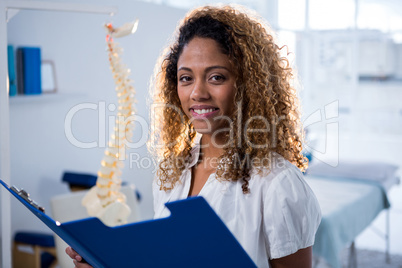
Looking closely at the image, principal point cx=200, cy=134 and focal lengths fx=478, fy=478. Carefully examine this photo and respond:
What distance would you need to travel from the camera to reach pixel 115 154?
1675 millimetres

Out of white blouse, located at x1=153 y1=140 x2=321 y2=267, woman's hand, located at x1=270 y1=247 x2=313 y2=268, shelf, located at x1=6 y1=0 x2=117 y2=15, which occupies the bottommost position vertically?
woman's hand, located at x1=270 y1=247 x2=313 y2=268

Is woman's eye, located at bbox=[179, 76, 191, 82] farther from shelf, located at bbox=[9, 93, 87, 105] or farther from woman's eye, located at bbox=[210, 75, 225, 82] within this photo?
shelf, located at bbox=[9, 93, 87, 105]

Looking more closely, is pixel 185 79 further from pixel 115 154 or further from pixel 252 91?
pixel 115 154

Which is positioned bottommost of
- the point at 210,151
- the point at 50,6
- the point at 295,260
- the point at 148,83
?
the point at 295,260

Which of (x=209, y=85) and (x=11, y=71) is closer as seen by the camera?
(x=209, y=85)

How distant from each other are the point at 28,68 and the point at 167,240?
2.48 metres

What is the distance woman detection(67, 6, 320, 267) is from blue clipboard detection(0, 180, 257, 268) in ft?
1.06

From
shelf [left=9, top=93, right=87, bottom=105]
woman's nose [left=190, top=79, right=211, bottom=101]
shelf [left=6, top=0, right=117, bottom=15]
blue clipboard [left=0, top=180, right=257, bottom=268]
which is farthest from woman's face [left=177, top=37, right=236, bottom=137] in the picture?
shelf [left=9, top=93, right=87, bottom=105]

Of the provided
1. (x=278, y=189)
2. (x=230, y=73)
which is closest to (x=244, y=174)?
(x=278, y=189)

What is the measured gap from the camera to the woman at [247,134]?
41.0 inches

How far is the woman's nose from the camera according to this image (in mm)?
1130

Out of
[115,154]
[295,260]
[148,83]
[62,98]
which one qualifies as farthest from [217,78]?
[62,98]

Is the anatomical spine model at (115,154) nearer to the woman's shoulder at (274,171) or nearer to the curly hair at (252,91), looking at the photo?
the curly hair at (252,91)

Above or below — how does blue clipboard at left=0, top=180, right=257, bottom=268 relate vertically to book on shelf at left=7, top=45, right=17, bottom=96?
below
